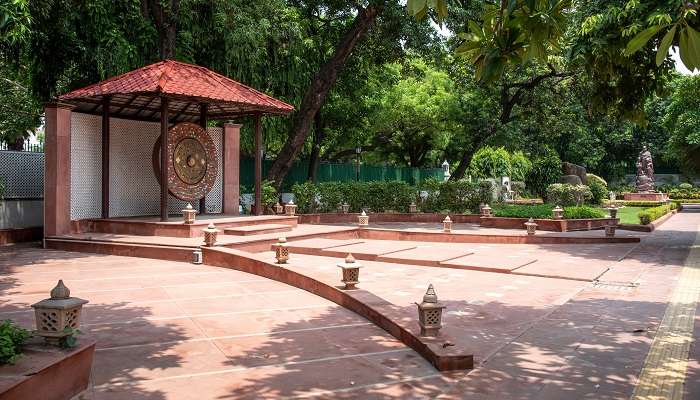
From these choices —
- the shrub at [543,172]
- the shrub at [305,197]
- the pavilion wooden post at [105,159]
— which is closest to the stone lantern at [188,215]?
the pavilion wooden post at [105,159]

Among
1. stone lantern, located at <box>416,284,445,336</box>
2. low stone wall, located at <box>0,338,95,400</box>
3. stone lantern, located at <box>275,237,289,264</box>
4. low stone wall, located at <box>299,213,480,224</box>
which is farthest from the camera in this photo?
low stone wall, located at <box>299,213,480,224</box>

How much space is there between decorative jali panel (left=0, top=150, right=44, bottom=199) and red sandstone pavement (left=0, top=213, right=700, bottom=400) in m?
3.90

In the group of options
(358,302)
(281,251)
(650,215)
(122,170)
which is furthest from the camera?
(650,215)

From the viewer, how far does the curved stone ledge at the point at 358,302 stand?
18.5ft

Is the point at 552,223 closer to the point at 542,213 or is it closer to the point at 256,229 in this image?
the point at 542,213

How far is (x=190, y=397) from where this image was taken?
4789mm

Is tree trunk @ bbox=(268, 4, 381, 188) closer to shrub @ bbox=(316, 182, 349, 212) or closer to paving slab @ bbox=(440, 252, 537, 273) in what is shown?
shrub @ bbox=(316, 182, 349, 212)

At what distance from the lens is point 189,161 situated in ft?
55.0

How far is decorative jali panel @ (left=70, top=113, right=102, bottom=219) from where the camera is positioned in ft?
48.4

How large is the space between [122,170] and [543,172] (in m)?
29.2

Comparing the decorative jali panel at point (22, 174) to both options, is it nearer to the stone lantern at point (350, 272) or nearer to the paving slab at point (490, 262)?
the stone lantern at point (350, 272)

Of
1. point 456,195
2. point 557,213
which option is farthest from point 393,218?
point 557,213

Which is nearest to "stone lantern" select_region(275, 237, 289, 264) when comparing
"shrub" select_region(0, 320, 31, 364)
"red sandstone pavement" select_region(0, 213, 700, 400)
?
"red sandstone pavement" select_region(0, 213, 700, 400)

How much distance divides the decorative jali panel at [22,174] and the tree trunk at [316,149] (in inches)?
503
